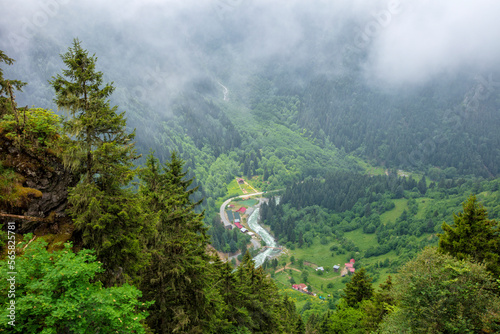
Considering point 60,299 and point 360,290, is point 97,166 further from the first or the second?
point 360,290

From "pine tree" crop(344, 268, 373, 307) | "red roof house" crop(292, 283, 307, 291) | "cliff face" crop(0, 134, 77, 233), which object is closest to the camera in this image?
"cliff face" crop(0, 134, 77, 233)

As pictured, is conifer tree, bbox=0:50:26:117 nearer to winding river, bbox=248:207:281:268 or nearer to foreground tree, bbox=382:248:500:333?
foreground tree, bbox=382:248:500:333

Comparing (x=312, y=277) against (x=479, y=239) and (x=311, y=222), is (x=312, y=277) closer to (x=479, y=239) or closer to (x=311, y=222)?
(x=311, y=222)

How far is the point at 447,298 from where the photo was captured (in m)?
18.8

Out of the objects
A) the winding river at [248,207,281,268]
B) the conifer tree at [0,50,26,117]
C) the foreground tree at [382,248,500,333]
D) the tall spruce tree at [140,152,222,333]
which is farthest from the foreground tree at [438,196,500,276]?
the winding river at [248,207,281,268]

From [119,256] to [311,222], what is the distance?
193299 millimetres

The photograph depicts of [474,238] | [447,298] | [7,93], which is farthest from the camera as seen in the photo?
[474,238]

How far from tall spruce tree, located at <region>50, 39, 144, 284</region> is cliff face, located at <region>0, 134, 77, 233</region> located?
1.15 m

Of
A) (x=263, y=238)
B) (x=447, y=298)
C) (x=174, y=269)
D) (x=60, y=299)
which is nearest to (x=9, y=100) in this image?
(x=60, y=299)

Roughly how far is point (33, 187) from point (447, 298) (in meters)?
26.6

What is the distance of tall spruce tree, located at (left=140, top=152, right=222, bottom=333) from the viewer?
19125 mm

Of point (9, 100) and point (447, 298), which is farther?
point (447, 298)

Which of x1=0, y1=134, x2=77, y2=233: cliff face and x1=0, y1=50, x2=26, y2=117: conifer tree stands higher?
x1=0, y1=50, x2=26, y2=117: conifer tree

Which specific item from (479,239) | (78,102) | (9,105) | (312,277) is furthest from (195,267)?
(312,277)
